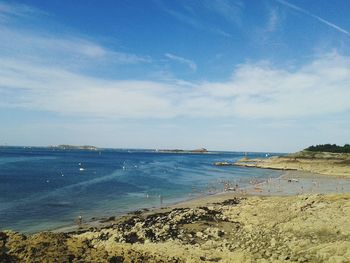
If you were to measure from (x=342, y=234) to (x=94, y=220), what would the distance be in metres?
23.5

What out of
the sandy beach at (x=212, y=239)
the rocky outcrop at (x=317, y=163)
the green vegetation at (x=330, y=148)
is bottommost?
the sandy beach at (x=212, y=239)

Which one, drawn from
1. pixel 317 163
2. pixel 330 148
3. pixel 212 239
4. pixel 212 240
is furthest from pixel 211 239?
pixel 330 148

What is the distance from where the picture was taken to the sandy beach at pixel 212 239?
1936 cm

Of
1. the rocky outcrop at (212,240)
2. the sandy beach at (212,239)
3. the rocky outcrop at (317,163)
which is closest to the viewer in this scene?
the rocky outcrop at (212,240)

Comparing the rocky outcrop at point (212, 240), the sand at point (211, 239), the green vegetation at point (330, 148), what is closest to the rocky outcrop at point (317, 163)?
the green vegetation at point (330, 148)

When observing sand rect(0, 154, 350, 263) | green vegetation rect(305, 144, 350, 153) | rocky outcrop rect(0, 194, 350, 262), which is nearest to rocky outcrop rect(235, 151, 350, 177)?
green vegetation rect(305, 144, 350, 153)

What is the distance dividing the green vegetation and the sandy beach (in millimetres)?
118050

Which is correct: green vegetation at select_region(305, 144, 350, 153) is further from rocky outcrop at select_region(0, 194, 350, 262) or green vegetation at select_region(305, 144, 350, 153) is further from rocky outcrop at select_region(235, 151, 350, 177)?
rocky outcrop at select_region(0, 194, 350, 262)

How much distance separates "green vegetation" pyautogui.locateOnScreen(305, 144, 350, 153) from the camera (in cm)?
14600

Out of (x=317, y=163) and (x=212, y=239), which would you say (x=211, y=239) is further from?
(x=317, y=163)

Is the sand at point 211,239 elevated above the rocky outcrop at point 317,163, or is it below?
below

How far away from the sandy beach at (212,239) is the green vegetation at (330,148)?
387 ft

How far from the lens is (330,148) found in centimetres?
15500

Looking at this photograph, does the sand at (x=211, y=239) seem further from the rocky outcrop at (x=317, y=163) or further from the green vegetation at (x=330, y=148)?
the green vegetation at (x=330, y=148)
